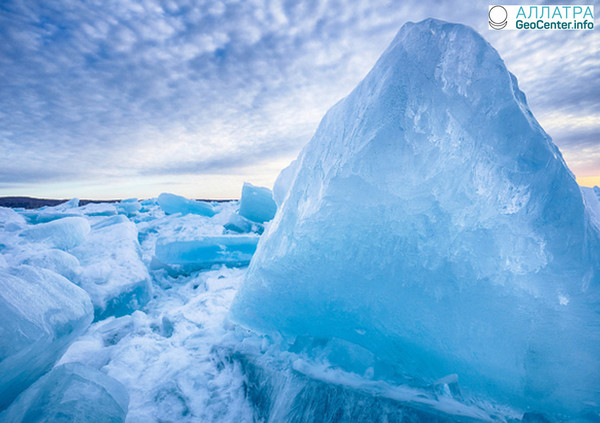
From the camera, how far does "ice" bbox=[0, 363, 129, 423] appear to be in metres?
0.95

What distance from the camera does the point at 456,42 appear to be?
4.47ft

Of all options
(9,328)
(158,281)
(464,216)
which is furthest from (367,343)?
(158,281)

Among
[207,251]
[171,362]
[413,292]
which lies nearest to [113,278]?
[207,251]

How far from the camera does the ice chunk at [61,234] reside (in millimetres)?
3902

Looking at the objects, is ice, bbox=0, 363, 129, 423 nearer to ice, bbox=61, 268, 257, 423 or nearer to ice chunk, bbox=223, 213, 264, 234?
ice, bbox=61, 268, 257, 423

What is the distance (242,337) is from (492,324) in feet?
5.09

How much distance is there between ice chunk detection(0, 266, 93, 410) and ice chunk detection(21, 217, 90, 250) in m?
3.13

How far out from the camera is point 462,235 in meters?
1.33

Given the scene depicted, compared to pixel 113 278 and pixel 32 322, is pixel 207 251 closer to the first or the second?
pixel 113 278

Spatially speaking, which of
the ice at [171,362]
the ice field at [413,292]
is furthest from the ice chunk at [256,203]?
the ice field at [413,292]

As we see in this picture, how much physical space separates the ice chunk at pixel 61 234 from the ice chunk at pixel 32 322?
123 inches

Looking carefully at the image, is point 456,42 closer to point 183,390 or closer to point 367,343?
point 367,343

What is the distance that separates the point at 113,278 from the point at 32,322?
5.84ft

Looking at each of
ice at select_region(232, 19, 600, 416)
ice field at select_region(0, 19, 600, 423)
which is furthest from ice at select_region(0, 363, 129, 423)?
ice at select_region(232, 19, 600, 416)
